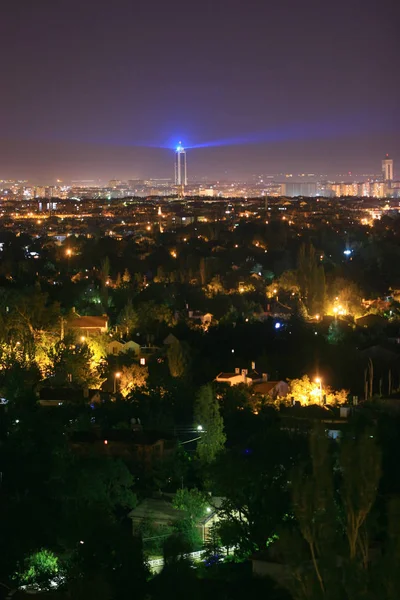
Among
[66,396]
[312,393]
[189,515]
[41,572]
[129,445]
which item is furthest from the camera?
[312,393]

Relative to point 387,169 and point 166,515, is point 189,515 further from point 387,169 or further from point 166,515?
point 387,169

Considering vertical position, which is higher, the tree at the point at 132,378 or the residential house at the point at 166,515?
the tree at the point at 132,378

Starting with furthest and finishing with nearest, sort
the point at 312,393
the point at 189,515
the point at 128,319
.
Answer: the point at 128,319
the point at 312,393
the point at 189,515

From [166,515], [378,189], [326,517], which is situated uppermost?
[326,517]

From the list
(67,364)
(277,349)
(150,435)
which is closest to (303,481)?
(150,435)

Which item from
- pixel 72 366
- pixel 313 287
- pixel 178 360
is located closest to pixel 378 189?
pixel 313 287

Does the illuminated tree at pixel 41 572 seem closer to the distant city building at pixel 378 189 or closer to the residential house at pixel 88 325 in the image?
the residential house at pixel 88 325

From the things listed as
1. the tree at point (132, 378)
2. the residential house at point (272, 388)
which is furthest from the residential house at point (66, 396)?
the residential house at point (272, 388)

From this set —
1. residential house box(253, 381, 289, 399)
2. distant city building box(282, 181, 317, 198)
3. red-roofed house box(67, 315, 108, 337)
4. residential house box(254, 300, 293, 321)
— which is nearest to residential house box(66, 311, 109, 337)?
red-roofed house box(67, 315, 108, 337)
